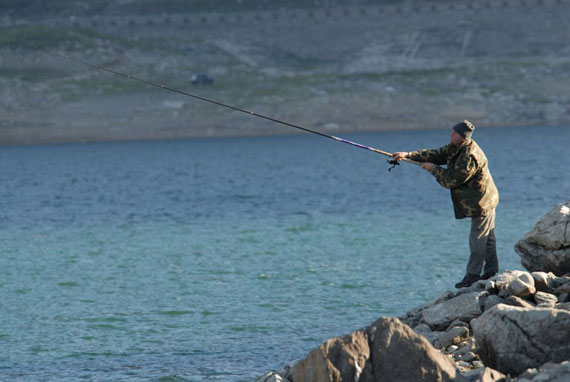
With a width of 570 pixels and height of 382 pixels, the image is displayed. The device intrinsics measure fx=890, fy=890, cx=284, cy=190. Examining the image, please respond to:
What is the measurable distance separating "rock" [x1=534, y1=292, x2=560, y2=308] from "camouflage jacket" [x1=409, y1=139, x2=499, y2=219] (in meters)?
1.47

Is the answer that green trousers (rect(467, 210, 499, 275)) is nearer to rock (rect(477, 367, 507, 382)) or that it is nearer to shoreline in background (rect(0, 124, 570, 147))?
rock (rect(477, 367, 507, 382))

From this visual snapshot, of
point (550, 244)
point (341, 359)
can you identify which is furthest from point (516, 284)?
point (341, 359)

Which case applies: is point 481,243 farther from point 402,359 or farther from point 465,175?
point 402,359

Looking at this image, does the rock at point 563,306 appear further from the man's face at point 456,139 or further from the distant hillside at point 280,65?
the distant hillside at point 280,65

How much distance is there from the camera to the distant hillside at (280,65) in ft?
252

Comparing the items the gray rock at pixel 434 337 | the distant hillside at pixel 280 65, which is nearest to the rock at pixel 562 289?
the gray rock at pixel 434 337

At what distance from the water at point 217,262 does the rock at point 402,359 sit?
Result: 12.0 ft

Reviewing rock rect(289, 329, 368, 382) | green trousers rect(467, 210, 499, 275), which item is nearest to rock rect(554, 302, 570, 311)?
green trousers rect(467, 210, 499, 275)

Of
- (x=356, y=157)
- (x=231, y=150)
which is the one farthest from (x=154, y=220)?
(x=231, y=150)

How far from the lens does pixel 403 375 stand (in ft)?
24.4

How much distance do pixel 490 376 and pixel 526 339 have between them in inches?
24.0

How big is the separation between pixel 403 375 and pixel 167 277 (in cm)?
1157

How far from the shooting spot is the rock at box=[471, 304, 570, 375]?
7.57 metres

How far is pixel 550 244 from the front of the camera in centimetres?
1015
